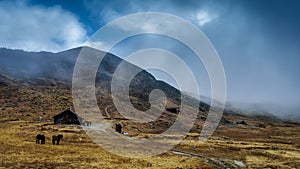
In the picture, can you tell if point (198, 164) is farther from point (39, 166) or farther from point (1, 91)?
point (1, 91)

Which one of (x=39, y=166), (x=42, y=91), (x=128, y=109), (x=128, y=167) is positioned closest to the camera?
(x=39, y=166)

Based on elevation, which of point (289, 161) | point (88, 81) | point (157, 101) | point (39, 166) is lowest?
point (289, 161)

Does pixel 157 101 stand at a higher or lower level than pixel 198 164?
higher

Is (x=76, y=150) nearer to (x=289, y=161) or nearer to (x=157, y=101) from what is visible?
(x=289, y=161)

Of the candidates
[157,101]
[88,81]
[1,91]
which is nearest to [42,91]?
[1,91]

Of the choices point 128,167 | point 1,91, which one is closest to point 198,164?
point 128,167

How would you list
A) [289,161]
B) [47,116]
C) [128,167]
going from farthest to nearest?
[47,116], [289,161], [128,167]

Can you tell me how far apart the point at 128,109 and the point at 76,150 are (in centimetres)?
9956

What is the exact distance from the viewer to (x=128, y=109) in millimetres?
141500

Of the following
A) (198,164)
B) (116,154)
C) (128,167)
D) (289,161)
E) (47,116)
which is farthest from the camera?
(47,116)

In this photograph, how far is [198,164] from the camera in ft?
125

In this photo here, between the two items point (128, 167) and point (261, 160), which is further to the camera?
point (261, 160)

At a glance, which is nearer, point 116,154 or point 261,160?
point 116,154

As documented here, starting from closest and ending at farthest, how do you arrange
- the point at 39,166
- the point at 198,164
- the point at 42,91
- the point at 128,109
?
1. the point at 39,166
2. the point at 198,164
3. the point at 128,109
4. the point at 42,91
